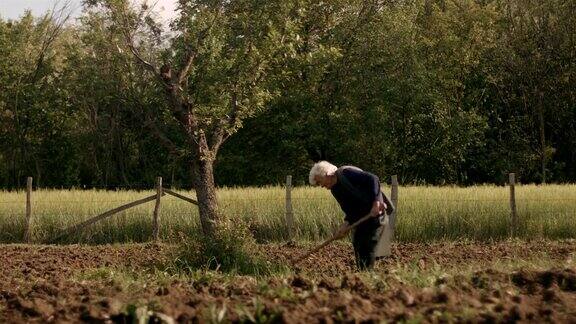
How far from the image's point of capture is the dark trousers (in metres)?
10.8

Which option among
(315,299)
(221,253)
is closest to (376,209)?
(221,253)

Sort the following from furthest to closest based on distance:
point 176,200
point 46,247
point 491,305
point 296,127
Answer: point 296,127
point 176,200
point 46,247
point 491,305

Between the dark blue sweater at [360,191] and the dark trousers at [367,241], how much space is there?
0.14m

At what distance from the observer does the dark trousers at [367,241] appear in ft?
35.4

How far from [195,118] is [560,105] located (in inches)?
935

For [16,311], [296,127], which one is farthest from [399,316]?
[296,127]

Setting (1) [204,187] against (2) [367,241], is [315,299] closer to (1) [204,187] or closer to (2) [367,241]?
(2) [367,241]

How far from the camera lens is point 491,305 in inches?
269

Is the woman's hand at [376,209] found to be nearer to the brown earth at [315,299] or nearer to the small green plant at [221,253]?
the brown earth at [315,299]

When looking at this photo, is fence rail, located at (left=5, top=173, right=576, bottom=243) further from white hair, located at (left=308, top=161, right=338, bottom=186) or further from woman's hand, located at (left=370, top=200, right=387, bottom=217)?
white hair, located at (left=308, top=161, right=338, bottom=186)

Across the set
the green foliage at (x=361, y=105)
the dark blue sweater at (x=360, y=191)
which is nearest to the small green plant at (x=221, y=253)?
the dark blue sweater at (x=360, y=191)

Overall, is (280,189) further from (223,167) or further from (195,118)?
(223,167)

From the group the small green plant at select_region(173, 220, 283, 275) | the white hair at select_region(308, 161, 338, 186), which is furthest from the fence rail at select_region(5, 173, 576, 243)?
the white hair at select_region(308, 161, 338, 186)

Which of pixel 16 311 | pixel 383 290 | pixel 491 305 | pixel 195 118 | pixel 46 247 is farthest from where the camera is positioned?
pixel 46 247
